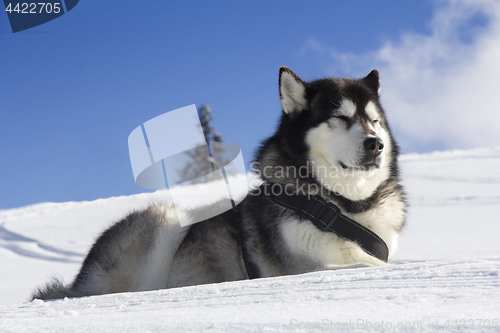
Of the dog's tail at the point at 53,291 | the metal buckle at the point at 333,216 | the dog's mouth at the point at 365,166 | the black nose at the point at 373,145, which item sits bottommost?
the dog's tail at the point at 53,291

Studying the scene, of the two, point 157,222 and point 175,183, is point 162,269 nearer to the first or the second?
point 157,222

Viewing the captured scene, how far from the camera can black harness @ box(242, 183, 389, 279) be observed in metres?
3.50

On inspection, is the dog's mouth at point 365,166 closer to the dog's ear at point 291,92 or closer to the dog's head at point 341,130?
the dog's head at point 341,130

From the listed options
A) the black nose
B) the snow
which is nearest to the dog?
the black nose

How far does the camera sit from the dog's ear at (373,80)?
4171 mm

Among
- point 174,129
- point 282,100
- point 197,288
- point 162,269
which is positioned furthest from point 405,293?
point 174,129

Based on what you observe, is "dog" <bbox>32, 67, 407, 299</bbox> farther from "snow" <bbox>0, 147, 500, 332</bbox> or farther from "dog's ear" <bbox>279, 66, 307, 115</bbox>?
"snow" <bbox>0, 147, 500, 332</bbox>

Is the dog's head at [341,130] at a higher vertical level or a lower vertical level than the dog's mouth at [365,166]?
higher

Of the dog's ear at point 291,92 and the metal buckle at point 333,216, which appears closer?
the metal buckle at point 333,216

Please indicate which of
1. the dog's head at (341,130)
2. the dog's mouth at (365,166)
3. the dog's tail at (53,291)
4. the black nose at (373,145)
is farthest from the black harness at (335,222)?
the dog's tail at (53,291)

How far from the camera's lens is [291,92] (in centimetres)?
382

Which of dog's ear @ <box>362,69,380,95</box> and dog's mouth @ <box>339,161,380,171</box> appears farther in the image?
dog's ear @ <box>362,69,380,95</box>

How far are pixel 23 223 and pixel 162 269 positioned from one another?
426 inches

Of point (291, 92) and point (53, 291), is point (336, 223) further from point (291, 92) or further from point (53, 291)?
point (53, 291)
